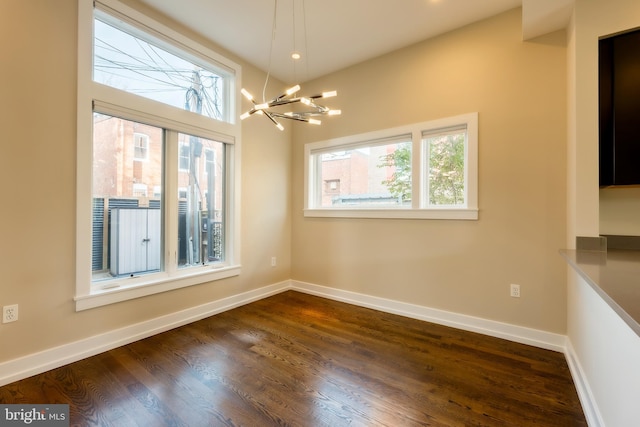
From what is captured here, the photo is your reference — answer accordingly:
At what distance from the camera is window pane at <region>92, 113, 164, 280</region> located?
242cm

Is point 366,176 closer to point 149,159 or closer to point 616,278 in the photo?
point 149,159

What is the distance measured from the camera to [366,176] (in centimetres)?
365

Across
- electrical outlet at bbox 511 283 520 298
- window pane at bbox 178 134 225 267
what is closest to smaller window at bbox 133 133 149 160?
window pane at bbox 178 134 225 267

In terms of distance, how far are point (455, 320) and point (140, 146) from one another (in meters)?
3.72

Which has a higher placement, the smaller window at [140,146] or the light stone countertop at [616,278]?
the smaller window at [140,146]

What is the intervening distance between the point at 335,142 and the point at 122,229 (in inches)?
106

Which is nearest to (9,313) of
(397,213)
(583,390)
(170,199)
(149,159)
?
(170,199)

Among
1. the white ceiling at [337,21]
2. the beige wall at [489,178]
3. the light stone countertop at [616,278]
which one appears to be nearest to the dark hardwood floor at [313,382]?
the beige wall at [489,178]

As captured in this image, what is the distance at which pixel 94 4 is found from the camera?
2297mm

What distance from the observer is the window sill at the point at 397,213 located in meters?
2.82

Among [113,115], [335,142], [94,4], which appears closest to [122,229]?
[113,115]

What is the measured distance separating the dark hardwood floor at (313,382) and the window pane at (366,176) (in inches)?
63.9

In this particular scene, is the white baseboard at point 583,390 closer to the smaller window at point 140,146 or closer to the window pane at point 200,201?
the window pane at point 200,201

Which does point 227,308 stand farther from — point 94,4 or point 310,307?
point 94,4
